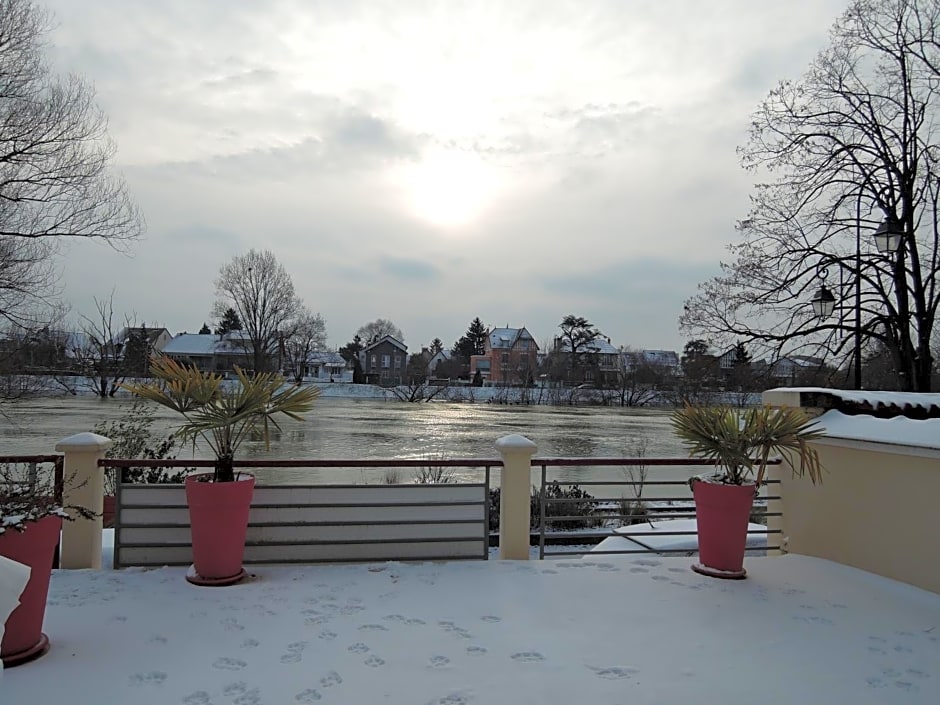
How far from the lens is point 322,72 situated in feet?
21.7

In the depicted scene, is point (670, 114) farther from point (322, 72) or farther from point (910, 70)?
point (910, 70)

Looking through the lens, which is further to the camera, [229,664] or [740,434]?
[740,434]

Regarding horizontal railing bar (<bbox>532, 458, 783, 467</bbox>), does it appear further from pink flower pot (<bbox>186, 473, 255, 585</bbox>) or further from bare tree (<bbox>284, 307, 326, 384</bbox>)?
bare tree (<bbox>284, 307, 326, 384</bbox>)

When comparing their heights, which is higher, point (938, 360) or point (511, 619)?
point (938, 360)

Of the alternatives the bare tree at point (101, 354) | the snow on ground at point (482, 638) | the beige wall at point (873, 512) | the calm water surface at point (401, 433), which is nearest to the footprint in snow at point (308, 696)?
the snow on ground at point (482, 638)

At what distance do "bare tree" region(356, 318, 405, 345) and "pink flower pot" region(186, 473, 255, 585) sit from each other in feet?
184

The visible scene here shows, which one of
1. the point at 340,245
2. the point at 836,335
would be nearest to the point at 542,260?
the point at 340,245

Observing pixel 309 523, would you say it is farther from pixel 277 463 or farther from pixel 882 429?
pixel 882 429

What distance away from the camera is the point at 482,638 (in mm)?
2998

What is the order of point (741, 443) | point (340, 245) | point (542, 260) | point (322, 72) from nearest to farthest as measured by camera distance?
point (741, 443) < point (322, 72) < point (340, 245) < point (542, 260)

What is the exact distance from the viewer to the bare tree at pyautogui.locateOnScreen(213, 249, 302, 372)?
36688 mm

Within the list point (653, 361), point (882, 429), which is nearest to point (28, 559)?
point (882, 429)

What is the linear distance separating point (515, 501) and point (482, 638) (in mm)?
1436

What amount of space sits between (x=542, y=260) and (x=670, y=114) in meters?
8.48
